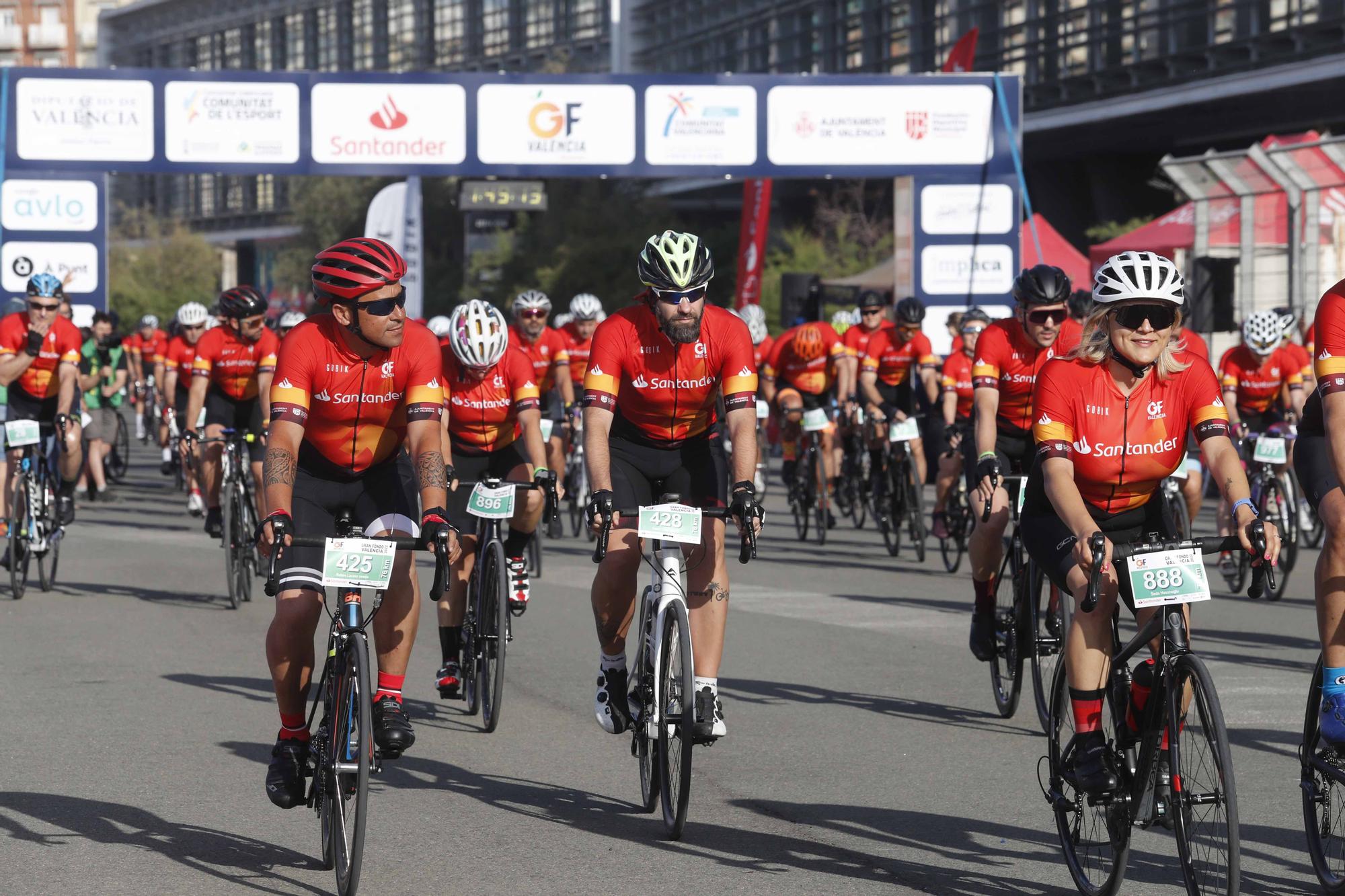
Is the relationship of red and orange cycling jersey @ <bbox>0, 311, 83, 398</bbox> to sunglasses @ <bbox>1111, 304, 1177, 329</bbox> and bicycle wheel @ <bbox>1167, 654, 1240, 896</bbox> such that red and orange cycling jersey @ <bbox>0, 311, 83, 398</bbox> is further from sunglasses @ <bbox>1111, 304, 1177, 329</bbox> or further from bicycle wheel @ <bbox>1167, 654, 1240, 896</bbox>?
bicycle wheel @ <bbox>1167, 654, 1240, 896</bbox>

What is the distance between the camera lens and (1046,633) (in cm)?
870

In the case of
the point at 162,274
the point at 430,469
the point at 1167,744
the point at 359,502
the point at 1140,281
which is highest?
the point at 162,274

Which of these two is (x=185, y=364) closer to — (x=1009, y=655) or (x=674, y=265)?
(x=1009, y=655)

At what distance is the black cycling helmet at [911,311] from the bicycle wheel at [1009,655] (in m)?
7.59

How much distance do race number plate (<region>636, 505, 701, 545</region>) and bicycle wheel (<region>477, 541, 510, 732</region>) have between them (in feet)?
6.49

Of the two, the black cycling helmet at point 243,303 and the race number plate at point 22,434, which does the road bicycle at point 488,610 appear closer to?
the black cycling helmet at point 243,303

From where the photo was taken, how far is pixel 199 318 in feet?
64.7

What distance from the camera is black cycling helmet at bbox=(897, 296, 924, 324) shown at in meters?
16.5

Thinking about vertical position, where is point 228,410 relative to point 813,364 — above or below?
below

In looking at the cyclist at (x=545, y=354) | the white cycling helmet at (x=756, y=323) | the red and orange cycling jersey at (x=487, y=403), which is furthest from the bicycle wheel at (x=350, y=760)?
the white cycling helmet at (x=756, y=323)

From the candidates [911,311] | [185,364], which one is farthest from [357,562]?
[185,364]

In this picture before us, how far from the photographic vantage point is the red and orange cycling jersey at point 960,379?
1430cm

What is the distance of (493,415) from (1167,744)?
17.5ft

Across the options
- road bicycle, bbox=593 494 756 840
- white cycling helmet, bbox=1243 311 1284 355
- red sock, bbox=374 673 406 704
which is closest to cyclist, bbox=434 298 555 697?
road bicycle, bbox=593 494 756 840
